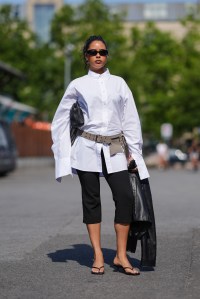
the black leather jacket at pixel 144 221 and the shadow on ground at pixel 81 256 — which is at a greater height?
the black leather jacket at pixel 144 221

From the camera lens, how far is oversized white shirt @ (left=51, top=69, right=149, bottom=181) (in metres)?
5.99

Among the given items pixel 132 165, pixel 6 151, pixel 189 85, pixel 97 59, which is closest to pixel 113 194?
pixel 132 165

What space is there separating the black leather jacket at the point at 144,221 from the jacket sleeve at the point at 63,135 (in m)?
0.49

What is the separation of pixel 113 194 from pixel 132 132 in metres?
0.47

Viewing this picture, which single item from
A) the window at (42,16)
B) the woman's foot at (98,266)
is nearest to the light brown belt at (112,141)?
the woman's foot at (98,266)

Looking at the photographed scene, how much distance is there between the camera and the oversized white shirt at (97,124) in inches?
236

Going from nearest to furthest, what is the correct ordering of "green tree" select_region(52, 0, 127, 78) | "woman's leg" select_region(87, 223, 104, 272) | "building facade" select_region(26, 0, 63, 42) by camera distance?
"woman's leg" select_region(87, 223, 104, 272)
"green tree" select_region(52, 0, 127, 78)
"building facade" select_region(26, 0, 63, 42)

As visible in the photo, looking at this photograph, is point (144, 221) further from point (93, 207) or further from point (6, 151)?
point (6, 151)

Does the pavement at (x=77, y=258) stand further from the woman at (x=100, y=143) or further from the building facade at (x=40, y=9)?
the building facade at (x=40, y=9)

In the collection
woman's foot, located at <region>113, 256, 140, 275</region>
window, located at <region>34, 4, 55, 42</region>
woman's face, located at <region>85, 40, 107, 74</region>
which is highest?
window, located at <region>34, 4, 55, 42</region>

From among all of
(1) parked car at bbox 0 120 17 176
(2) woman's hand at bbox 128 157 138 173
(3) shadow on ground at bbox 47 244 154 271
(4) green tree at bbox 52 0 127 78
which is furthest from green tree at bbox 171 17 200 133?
(2) woman's hand at bbox 128 157 138 173

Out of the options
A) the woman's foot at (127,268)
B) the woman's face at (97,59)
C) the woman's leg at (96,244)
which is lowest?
the woman's foot at (127,268)

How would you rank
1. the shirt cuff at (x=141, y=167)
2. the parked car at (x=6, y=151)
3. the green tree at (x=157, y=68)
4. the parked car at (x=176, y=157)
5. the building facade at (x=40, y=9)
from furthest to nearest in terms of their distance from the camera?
the building facade at (x=40, y=9) < the green tree at (x=157, y=68) < the parked car at (x=176, y=157) < the parked car at (x=6, y=151) < the shirt cuff at (x=141, y=167)

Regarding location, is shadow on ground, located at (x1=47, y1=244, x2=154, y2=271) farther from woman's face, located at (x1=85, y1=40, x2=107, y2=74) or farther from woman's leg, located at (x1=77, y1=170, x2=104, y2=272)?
woman's face, located at (x1=85, y1=40, x2=107, y2=74)
